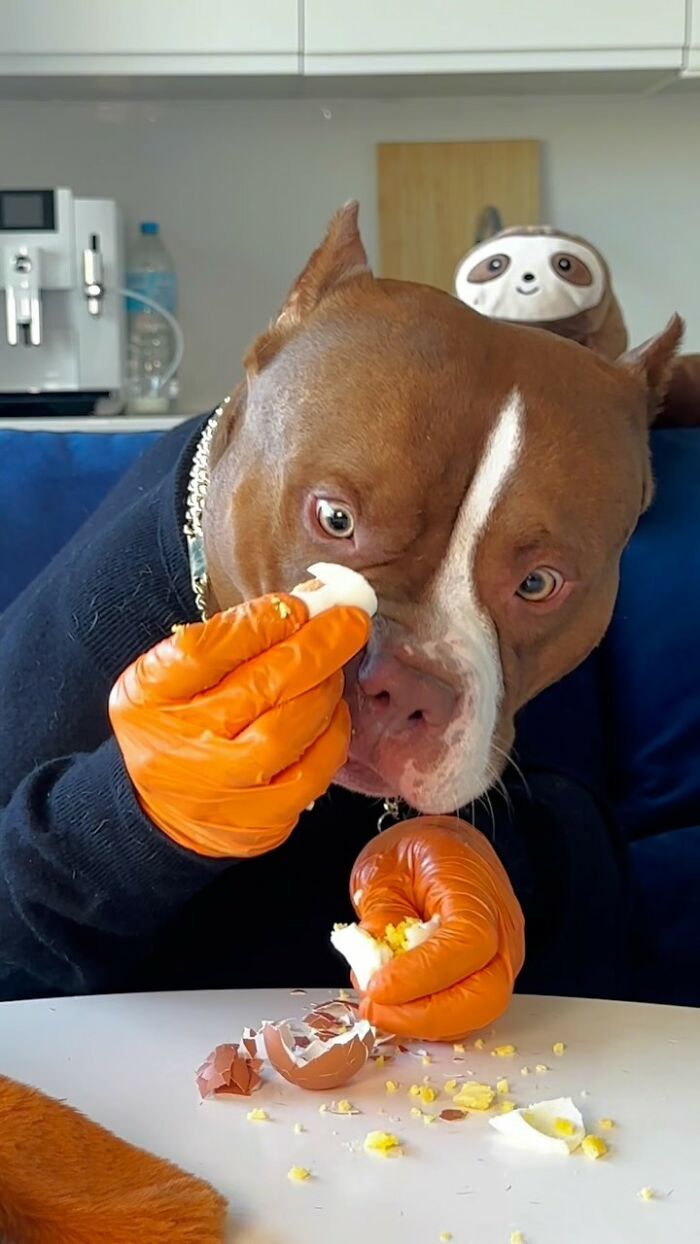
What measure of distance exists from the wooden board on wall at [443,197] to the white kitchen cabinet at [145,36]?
504mm

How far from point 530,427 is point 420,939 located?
1.45 ft

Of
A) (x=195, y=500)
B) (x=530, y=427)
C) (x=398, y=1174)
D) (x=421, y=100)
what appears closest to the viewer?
(x=398, y=1174)

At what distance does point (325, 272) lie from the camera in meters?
1.37

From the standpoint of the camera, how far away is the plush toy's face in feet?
7.89

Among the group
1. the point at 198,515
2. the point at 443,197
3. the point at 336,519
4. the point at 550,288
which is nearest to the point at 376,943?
the point at 336,519

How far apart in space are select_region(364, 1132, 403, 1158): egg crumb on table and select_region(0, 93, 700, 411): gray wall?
9.83 ft

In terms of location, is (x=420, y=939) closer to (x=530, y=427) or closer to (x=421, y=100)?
(x=530, y=427)

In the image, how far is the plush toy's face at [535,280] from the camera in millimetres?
2406

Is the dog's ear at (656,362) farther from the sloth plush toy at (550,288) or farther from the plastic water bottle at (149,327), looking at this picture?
the plastic water bottle at (149,327)

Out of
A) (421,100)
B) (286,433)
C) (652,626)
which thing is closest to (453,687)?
(286,433)

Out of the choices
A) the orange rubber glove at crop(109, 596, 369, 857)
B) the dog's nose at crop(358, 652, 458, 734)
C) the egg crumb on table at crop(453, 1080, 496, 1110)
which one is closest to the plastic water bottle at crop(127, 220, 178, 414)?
the dog's nose at crop(358, 652, 458, 734)

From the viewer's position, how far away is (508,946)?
104cm

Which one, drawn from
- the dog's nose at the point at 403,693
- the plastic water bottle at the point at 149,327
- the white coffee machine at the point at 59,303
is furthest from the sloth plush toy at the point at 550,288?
the dog's nose at the point at 403,693

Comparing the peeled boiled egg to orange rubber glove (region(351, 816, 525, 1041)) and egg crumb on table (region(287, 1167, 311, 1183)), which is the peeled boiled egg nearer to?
orange rubber glove (region(351, 816, 525, 1041))
